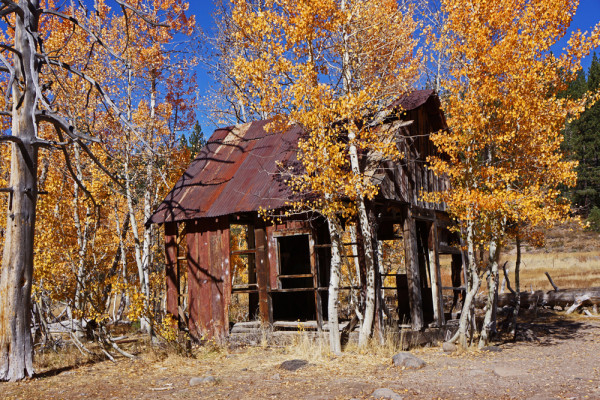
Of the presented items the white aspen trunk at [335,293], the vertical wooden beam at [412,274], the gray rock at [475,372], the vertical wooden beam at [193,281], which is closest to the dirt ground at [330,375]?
the gray rock at [475,372]

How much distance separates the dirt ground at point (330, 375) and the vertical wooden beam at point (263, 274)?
88 centimetres

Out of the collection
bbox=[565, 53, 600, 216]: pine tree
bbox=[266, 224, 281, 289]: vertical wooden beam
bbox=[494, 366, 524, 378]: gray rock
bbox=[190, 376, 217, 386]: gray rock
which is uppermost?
bbox=[565, 53, 600, 216]: pine tree

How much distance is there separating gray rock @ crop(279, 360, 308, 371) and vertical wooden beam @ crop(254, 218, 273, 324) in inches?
93.6

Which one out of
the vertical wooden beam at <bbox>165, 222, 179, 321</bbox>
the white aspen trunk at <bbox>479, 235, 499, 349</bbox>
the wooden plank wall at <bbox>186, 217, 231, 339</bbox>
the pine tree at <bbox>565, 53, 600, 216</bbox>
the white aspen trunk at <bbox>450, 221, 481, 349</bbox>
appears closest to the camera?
the white aspen trunk at <bbox>450, 221, 481, 349</bbox>

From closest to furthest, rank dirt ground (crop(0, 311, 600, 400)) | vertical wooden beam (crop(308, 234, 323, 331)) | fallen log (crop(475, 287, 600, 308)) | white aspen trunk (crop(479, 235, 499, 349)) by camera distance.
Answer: dirt ground (crop(0, 311, 600, 400)), vertical wooden beam (crop(308, 234, 323, 331)), white aspen trunk (crop(479, 235, 499, 349)), fallen log (crop(475, 287, 600, 308))

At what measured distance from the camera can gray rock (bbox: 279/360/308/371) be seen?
1073cm

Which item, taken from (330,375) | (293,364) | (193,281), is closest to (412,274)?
(293,364)

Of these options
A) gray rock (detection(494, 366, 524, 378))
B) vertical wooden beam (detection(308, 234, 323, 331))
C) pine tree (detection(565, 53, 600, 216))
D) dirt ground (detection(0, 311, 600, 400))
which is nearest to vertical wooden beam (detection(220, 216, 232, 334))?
dirt ground (detection(0, 311, 600, 400))

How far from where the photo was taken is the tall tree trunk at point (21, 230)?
10.5m

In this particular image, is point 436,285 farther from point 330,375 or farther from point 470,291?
point 330,375

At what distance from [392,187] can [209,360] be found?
239 inches

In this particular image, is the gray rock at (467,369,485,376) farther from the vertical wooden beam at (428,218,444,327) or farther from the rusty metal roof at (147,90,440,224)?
the rusty metal roof at (147,90,440,224)

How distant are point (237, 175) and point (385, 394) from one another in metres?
8.46

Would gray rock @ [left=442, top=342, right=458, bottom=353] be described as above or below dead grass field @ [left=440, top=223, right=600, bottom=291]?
below
